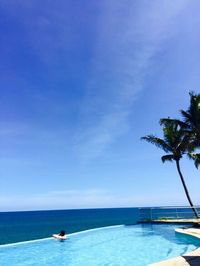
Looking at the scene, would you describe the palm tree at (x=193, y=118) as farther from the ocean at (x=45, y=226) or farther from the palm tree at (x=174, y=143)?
the ocean at (x=45, y=226)

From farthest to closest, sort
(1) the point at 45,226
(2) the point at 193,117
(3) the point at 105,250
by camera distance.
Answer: (1) the point at 45,226, (2) the point at 193,117, (3) the point at 105,250

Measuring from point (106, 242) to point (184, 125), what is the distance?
10528mm

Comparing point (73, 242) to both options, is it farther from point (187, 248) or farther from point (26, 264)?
point (187, 248)

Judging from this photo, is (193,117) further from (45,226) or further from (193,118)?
(45,226)

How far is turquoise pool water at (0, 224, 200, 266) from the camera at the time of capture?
13977 mm

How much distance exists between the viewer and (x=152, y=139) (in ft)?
86.3

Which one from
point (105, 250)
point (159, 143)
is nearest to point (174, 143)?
point (159, 143)

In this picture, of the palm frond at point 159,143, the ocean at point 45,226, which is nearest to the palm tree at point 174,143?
the palm frond at point 159,143

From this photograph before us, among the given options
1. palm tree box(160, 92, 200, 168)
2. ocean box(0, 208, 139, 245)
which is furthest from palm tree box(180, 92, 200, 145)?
ocean box(0, 208, 139, 245)

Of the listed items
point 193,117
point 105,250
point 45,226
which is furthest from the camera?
point 45,226

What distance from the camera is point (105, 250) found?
16.4 metres

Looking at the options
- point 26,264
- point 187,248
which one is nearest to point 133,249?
point 187,248

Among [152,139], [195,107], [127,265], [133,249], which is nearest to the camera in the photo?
[127,265]

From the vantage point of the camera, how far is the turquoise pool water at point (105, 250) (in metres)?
14.0
